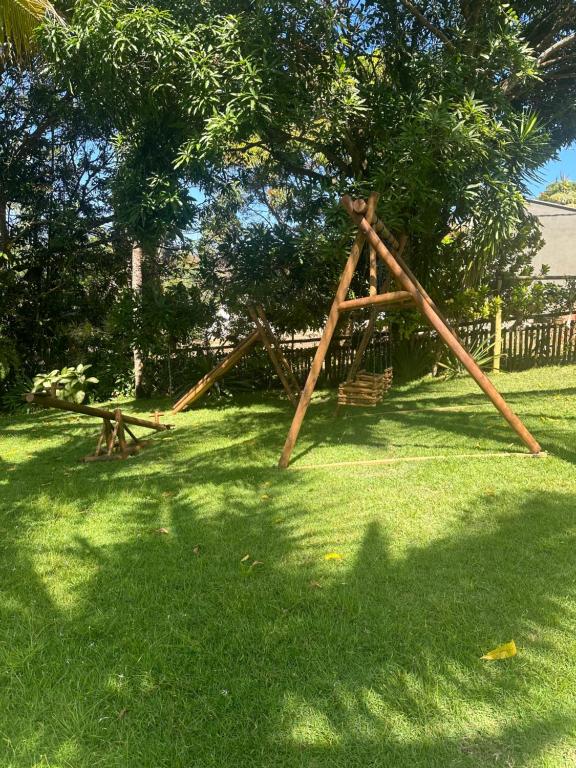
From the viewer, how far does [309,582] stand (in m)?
3.00

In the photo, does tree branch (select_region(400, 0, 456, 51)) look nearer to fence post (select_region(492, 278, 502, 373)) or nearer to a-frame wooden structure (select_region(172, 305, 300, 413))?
a-frame wooden structure (select_region(172, 305, 300, 413))

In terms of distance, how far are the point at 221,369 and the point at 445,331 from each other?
4394 mm

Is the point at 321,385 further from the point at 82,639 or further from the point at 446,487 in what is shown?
the point at 82,639

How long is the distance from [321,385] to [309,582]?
834 cm

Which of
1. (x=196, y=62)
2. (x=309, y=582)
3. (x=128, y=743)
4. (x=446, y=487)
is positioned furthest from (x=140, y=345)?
(x=128, y=743)

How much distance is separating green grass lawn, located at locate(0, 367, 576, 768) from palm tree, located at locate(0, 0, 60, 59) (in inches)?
250

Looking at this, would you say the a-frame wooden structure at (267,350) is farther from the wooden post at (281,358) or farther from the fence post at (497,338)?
the fence post at (497,338)

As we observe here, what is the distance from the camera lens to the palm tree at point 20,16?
23.9ft

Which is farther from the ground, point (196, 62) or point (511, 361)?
point (196, 62)

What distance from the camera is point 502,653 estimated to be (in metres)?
2.27

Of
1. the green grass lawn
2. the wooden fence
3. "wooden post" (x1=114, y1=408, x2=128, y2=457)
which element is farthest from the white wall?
"wooden post" (x1=114, y1=408, x2=128, y2=457)

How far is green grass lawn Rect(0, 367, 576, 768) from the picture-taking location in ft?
6.32

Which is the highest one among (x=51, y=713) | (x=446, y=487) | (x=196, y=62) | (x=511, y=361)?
(x=196, y=62)

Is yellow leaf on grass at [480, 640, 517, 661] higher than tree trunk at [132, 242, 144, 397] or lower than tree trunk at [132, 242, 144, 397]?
lower
